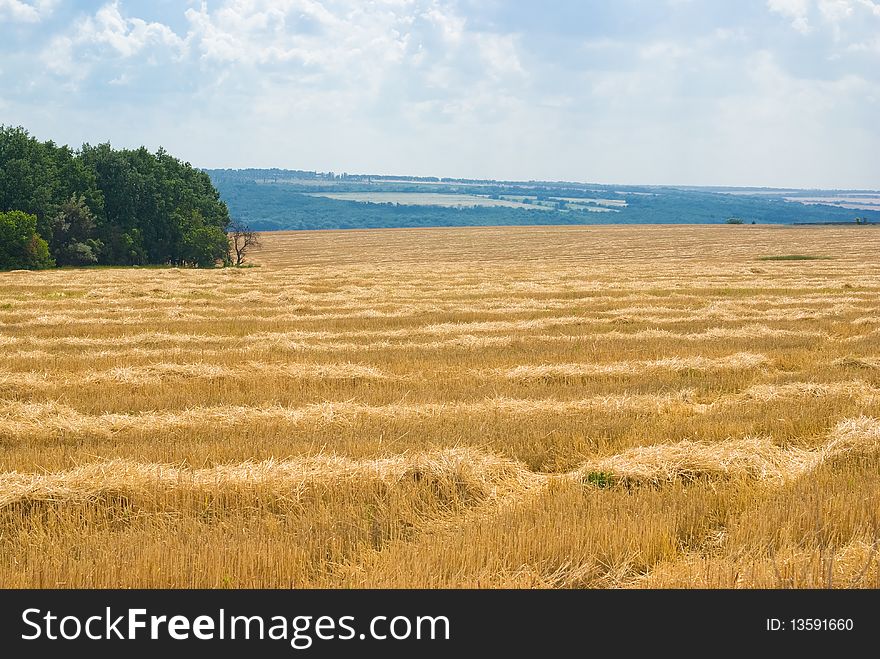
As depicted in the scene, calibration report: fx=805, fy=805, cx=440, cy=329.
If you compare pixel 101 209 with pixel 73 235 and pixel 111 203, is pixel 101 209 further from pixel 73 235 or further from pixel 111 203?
pixel 73 235

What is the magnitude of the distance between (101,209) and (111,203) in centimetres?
226

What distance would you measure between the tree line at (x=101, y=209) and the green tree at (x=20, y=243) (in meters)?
0.05

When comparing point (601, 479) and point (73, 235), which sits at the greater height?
point (73, 235)

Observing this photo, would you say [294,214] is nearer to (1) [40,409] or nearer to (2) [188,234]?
(2) [188,234]

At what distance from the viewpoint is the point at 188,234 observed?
60188mm

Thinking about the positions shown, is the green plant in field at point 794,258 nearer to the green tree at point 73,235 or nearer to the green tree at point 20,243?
the green tree at point 73,235

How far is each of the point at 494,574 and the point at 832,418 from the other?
629 centimetres

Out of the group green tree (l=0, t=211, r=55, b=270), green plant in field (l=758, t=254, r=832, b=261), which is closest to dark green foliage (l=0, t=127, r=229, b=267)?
green tree (l=0, t=211, r=55, b=270)

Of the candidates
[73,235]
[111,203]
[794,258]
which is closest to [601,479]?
[794,258]

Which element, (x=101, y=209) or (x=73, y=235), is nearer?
(x=73, y=235)

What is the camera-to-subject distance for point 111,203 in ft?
195

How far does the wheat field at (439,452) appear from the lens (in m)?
5.74

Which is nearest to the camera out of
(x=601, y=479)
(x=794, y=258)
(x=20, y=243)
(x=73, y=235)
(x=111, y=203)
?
(x=601, y=479)

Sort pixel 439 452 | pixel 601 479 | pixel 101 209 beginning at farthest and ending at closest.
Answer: pixel 101 209
pixel 439 452
pixel 601 479
